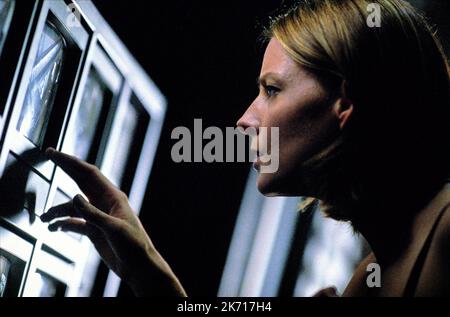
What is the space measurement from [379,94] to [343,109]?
0.23ft

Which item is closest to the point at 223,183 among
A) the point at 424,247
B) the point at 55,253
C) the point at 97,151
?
the point at 97,151

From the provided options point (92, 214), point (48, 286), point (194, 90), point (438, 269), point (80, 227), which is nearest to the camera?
point (438, 269)

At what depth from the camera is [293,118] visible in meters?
1.05

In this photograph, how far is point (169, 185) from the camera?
1.56m

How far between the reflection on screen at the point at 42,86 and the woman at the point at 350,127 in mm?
69

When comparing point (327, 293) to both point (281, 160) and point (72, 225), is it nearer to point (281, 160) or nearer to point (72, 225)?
point (281, 160)

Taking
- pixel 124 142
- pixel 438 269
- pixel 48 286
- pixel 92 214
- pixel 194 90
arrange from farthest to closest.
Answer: pixel 194 90
pixel 124 142
pixel 48 286
pixel 92 214
pixel 438 269

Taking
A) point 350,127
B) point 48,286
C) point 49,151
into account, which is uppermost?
point 350,127

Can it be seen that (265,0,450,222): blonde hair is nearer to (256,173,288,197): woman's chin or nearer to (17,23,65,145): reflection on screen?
(256,173,288,197): woman's chin

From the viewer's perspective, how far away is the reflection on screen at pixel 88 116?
1199 mm

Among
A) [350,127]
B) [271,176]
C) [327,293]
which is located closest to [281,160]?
[271,176]

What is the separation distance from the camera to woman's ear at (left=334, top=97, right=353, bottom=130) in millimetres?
1028
